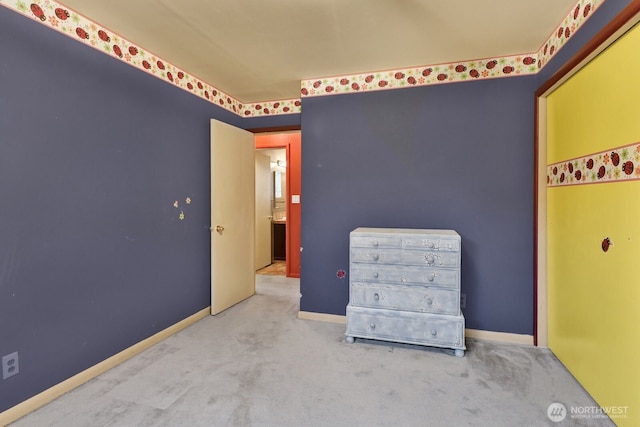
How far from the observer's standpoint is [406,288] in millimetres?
2592

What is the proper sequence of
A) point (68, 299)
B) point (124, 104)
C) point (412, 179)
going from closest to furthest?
point (68, 299)
point (124, 104)
point (412, 179)

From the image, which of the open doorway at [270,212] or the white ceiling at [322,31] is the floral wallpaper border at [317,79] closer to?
the white ceiling at [322,31]

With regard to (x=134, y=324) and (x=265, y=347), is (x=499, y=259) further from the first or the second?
(x=134, y=324)

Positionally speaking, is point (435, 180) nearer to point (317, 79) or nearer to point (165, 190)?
point (317, 79)

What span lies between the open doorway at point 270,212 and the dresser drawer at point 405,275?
9.01 ft

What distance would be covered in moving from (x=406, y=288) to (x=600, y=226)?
131 cm

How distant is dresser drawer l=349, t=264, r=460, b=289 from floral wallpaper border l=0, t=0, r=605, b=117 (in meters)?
1.69

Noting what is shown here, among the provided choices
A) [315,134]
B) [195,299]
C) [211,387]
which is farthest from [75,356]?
[315,134]

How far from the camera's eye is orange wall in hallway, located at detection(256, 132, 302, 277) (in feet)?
16.2

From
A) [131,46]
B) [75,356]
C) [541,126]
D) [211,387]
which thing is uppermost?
Result: [131,46]

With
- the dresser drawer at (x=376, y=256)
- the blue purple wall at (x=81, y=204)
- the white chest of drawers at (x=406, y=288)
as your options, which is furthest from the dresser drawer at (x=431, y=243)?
the blue purple wall at (x=81, y=204)

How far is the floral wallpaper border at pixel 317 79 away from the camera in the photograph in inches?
76.0

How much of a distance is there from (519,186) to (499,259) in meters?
0.65

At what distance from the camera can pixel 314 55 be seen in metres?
2.65
